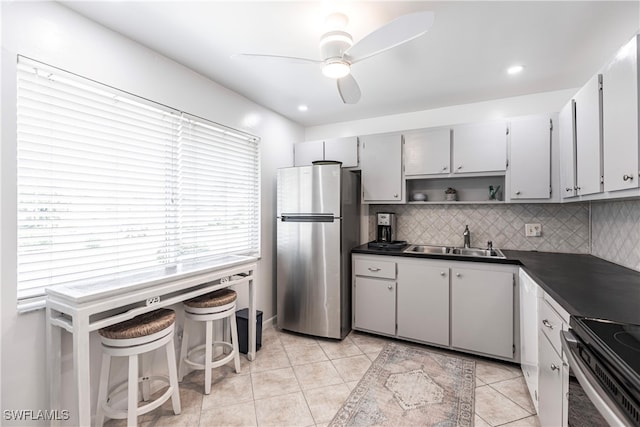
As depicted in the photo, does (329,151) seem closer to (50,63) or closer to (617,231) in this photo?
(50,63)

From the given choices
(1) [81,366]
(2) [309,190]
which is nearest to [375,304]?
Answer: (2) [309,190]

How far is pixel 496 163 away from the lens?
2.71m

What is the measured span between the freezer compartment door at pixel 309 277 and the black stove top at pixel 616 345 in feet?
6.54

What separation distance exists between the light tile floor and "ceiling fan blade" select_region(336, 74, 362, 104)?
85.7 inches

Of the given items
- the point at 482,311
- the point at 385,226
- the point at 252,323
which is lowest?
the point at 252,323

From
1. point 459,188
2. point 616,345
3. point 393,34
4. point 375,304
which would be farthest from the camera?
Answer: point 459,188

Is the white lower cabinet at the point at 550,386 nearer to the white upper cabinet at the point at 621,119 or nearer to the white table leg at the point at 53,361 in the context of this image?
the white upper cabinet at the point at 621,119

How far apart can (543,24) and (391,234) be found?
2177 millimetres

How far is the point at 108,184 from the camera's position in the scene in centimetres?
186

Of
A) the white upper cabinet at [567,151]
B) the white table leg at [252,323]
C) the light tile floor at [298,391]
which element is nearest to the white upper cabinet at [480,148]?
the white upper cabinet at [567,151]

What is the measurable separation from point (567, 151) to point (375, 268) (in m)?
1.89

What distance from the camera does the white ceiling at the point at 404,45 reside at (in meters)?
1.63

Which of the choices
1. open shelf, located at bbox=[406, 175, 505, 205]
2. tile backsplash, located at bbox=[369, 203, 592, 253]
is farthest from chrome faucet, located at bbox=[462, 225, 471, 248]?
open shelf, located at bbox=[406, 175, 505, 205]

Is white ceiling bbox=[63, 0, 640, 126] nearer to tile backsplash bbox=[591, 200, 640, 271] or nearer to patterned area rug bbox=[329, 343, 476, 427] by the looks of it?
tile backsplash bbox=[591, 200, 640, 271]
